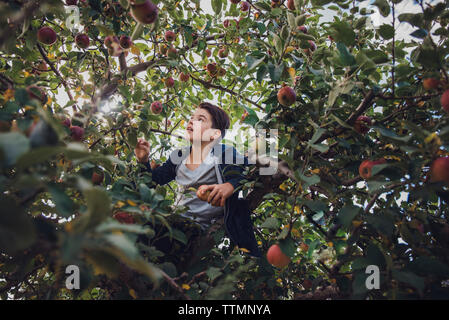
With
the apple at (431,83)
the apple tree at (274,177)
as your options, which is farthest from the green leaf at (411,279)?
the apple at (431,83)

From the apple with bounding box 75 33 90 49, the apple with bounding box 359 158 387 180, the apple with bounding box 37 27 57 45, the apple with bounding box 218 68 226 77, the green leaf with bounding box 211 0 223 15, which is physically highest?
the green leaf with bounding box 211 0 223 15

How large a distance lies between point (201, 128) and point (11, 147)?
161 cm

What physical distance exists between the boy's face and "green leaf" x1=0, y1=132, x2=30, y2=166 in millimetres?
1539

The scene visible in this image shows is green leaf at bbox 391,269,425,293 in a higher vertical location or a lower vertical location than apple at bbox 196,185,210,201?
lower

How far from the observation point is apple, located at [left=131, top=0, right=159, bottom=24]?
120 centimetres

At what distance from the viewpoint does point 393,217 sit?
0.99 meters

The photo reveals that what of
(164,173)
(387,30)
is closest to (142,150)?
(164,173)

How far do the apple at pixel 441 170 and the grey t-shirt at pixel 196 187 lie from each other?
109cm

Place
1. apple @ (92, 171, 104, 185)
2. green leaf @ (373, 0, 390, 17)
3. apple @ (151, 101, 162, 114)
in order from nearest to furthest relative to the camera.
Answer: green leaf @ (373, 0, 390, 17)
apple @ (92, 171, 104, 185)
apple @ (151, 101, 162, 114)

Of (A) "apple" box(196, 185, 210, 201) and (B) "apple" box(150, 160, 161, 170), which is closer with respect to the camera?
(A) "apple" box(196, 185, 210, 201)

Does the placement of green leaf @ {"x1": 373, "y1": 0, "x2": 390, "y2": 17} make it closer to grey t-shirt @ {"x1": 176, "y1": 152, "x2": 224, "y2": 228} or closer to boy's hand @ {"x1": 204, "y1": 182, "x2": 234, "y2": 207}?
boy's hand @ {"x1": 204, "y1": 182, "x2": 234, "y2": 207}

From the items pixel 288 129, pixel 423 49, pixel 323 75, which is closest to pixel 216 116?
pixel 288 129

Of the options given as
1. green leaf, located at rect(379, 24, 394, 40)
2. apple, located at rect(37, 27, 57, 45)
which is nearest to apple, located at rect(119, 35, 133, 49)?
apple, located at rect(37, 27, 57, 45)
